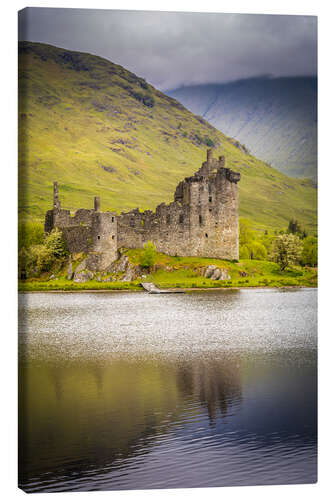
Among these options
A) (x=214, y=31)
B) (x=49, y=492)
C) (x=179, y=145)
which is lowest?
(x=49, y=492)

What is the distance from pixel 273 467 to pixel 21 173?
5.96m

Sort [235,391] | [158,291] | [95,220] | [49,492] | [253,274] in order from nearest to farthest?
[49,492] → [235,391] → [158,291] → [253,274] → [95,220]

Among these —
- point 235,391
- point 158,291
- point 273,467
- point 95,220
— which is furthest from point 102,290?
point 273,467

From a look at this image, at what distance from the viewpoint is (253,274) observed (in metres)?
32.2

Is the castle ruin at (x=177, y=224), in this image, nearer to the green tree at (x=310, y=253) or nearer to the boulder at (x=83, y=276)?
the boulder at (x=83, y=276)

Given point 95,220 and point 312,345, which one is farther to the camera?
point 95,220

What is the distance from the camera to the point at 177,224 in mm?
37156

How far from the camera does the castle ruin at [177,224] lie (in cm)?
3525

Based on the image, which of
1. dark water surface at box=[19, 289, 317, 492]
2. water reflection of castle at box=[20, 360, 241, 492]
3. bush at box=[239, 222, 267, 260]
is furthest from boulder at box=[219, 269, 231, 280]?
water reflection of castle at box=[20, 360, 241, 492]

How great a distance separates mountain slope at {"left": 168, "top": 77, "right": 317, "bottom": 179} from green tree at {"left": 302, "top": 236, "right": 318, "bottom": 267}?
413 inches

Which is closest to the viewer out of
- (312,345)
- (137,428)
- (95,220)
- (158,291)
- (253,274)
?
(137,428)

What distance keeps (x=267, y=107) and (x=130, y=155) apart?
64.3 meters

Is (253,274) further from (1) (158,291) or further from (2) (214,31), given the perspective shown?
(2) (214,31)

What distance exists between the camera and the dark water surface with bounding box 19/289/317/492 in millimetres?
7707
